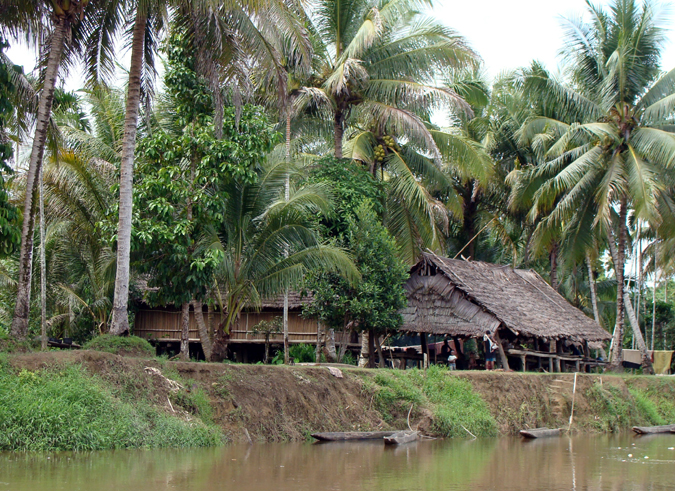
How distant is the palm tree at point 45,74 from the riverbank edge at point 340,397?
1662 millimetres

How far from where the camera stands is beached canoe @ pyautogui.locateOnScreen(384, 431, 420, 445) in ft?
38.3

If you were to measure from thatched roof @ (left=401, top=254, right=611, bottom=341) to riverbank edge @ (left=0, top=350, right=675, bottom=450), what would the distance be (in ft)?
5.33

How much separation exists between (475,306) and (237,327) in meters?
7.48

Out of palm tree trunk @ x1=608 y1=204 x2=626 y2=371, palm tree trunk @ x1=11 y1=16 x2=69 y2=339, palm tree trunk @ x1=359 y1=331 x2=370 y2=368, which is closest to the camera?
palm tree trunk @ x1=11 y1=16 x2=69 y2=339

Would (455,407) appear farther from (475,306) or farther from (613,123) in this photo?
(613,123)

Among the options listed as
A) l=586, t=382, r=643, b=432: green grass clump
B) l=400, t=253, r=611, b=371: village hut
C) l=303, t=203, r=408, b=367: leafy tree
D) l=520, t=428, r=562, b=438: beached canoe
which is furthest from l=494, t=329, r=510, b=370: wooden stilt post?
l=303, t=203, r=408, b=367: leafy tree

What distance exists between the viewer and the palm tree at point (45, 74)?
11211 mm

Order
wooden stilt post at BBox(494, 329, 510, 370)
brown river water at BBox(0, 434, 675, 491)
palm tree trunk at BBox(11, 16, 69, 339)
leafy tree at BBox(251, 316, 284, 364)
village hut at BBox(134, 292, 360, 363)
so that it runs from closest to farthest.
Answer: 1. brown river water at BBox(0, 434, 675, 491)
2. palm tree trunk at BBox(11, 16, 69, 339)
3. wooden stilt post at BBox(494, 329, 510, 370)
4. leafy tree at BBox(251, 316, 284, 364)
5. village hut at BBox(134, 292, 360, 363)

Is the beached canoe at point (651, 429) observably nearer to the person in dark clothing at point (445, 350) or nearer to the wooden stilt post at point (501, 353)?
the wooden stilt post at point (501, 353)

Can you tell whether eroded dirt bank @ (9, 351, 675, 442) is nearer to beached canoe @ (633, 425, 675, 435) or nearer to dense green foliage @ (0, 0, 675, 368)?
beached canoe @ (633, 425, 675, 435)

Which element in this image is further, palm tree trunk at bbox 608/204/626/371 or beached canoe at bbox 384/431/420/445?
palm tree trunk at bbox 608/204/626/371

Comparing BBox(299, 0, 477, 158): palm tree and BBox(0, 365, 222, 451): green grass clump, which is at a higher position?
BBox(299, 0, 477, 158): palm tree

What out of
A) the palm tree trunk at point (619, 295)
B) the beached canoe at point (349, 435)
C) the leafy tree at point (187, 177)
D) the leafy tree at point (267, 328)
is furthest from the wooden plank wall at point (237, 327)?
the palm tree trunk at point (619, 295)

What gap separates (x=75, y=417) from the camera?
920 cm
